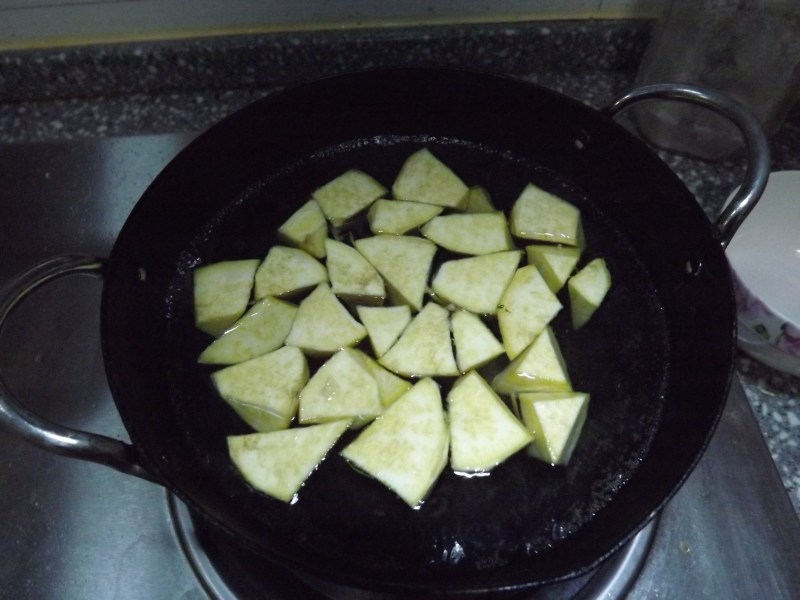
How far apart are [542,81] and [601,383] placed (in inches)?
21.0

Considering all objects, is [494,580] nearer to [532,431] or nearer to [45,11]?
[532,431]

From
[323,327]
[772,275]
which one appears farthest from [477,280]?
[772,275]

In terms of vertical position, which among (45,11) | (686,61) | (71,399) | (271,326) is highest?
(686,61)

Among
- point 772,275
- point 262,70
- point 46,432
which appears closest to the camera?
point 46,432

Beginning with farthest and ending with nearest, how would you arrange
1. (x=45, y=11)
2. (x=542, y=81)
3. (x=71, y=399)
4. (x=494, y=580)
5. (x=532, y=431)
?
1. (x=542, y=81)
2. (x=45, y=11)
3. (x=71, y=399)
4. (x=532, y=431)
5. (x=494, y=580)

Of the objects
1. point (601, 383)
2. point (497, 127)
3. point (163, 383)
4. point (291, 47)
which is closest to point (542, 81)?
point (497, 127)

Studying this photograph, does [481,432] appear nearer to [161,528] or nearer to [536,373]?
[536,373]

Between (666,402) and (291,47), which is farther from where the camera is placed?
(291,47)

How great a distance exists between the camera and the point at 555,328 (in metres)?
0.67

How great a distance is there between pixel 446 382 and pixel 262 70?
573 mm

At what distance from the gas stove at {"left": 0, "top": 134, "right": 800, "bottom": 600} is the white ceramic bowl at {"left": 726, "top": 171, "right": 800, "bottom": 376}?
63mm

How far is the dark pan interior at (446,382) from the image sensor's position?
542 millimetres

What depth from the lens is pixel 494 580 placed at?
47 centimetres

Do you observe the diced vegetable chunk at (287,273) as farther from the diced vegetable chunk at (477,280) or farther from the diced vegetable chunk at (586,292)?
the diced vegetable chunk at (586,292)
